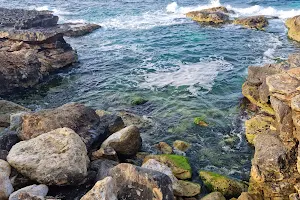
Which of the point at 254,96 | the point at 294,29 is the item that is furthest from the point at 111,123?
the point at 294,29

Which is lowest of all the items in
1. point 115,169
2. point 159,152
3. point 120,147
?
point 159,152

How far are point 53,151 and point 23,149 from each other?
1286mm

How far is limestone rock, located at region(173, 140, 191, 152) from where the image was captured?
18997 millimetres

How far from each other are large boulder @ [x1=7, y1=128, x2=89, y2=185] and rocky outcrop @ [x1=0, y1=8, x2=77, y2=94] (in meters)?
15.5

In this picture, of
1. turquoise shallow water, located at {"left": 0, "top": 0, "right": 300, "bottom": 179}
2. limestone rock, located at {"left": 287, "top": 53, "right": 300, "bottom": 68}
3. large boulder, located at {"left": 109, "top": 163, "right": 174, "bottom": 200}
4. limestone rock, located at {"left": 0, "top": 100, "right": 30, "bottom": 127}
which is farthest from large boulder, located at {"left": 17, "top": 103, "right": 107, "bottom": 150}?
limestone rock, located at {"left": 287, "top": 53, "right": 300, "bottom": 68}

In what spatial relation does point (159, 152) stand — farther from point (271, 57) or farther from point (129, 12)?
point (129, 12)

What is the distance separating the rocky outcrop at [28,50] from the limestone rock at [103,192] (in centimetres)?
1938

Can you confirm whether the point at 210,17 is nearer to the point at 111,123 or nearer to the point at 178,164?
the point at 111,123

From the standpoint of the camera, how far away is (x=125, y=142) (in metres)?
16.8

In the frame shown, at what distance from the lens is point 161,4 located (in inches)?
2436

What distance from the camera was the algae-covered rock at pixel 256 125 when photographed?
773 inches

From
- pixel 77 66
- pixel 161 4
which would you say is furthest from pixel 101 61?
pixel 161 4

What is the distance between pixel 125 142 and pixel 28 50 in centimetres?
1861

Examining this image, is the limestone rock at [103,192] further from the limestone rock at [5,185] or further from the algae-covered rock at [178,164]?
the algae-covered rock at [178,164]
